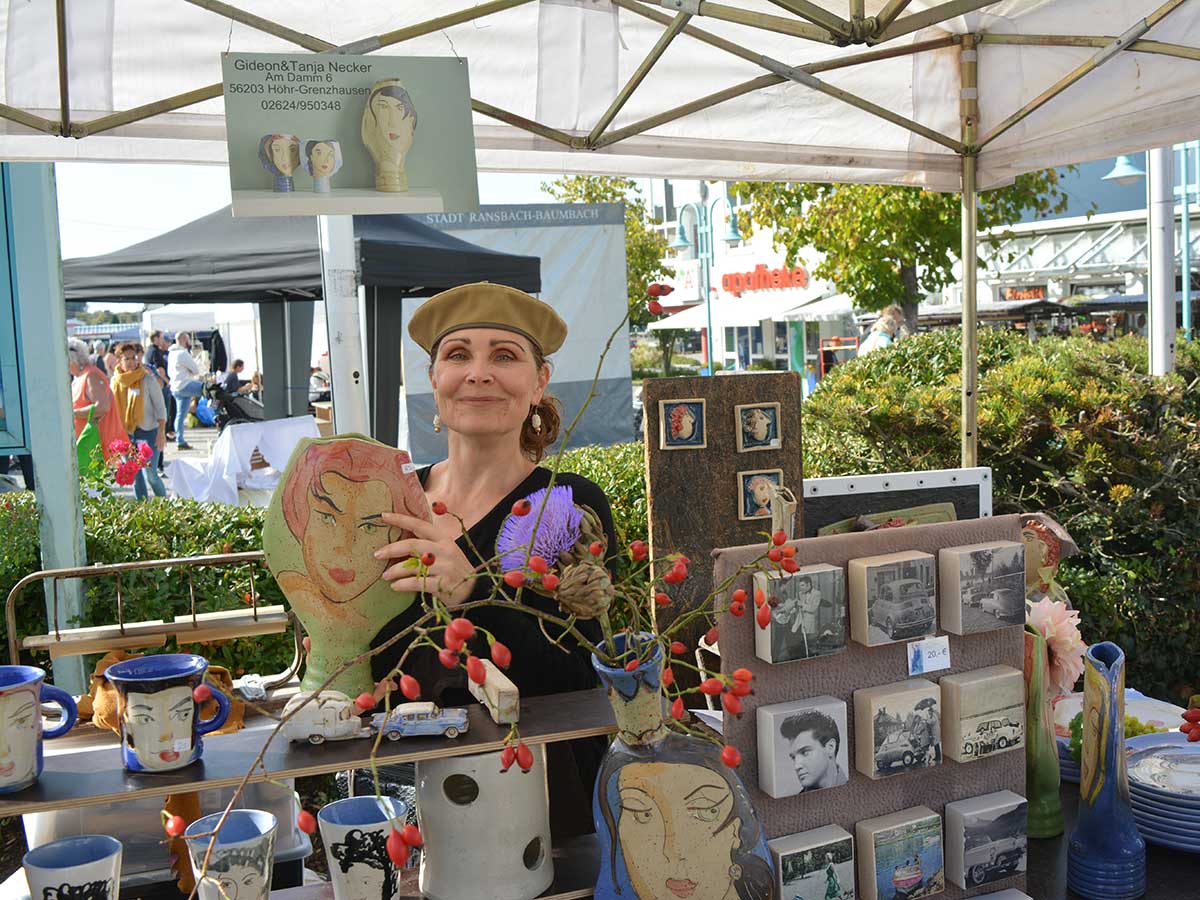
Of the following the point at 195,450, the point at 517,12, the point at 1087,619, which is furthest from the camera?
the point at 195,450

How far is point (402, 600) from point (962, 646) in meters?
0.72

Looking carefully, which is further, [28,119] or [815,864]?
[28,119]

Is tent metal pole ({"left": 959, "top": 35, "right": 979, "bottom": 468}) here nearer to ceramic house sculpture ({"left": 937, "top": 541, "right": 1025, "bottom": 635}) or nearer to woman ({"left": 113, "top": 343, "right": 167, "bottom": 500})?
ceramic house sculpture ({"left": 937, "top": 541, "right": 1025, "bottom": 635})

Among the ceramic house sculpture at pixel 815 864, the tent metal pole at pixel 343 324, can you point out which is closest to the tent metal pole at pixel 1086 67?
the tent metal pole at pixel 343 324

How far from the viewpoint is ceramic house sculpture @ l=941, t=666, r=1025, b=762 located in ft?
4.39

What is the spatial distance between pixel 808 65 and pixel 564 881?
6.91ft

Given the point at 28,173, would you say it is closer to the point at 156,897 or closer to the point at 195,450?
the point at 156,897

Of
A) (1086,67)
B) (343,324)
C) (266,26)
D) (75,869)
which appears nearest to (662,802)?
(75,869)

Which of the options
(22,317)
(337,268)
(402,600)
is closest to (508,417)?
(402,600)

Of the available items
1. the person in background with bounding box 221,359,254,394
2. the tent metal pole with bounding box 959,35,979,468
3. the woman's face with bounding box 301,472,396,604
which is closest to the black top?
the woman's face with bounding box 301,472,396,604

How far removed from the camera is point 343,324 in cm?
317

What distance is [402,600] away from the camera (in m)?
1.27

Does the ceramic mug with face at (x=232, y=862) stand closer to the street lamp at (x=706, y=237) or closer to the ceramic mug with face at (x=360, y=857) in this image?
the ceramic mug with face at (x=360, y=857)

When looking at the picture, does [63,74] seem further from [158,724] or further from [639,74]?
[158,724]
